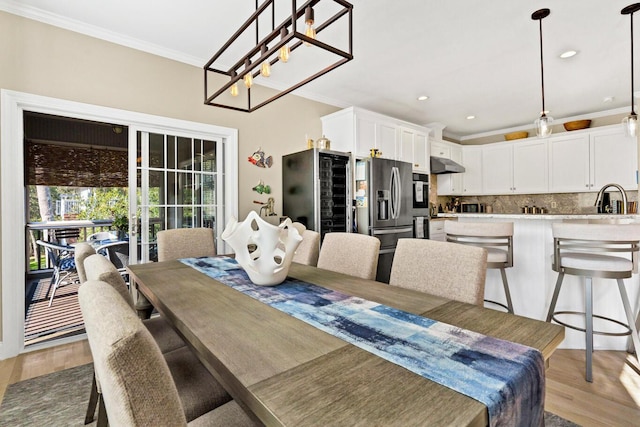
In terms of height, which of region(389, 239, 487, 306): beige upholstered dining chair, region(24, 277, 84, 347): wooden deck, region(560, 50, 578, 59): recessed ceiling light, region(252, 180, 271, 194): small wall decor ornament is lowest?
region(24, 277, 84, 347): wooden deck

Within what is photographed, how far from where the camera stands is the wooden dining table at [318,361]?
22.3 inches

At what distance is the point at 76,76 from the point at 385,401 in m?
3.24

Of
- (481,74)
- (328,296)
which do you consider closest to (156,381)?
(328,296)

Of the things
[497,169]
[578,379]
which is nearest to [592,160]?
[497,169]

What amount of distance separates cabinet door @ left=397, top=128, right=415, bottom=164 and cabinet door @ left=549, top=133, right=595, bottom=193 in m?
2.42

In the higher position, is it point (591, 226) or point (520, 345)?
point (591, 226)

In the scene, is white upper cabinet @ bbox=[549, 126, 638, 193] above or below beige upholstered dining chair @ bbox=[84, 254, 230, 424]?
above

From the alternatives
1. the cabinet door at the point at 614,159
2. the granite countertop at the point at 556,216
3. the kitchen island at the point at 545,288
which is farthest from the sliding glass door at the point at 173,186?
the cabinet door at the point at 614,159

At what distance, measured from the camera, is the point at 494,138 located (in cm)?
617

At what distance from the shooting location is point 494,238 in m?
2.32

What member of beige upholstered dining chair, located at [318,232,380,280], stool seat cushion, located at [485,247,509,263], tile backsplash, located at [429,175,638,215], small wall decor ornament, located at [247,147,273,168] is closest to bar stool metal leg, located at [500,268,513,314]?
stool seat cushion, located at [485,247,509,263]

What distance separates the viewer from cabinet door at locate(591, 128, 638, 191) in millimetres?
4414

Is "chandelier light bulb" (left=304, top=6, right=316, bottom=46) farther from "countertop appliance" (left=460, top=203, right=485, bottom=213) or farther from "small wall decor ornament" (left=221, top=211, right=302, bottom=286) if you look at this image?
"countertop appliance" (left=460, top=203, right=485, bottom=213)

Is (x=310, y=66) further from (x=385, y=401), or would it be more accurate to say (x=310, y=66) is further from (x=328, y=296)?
(x=385, y=401)
